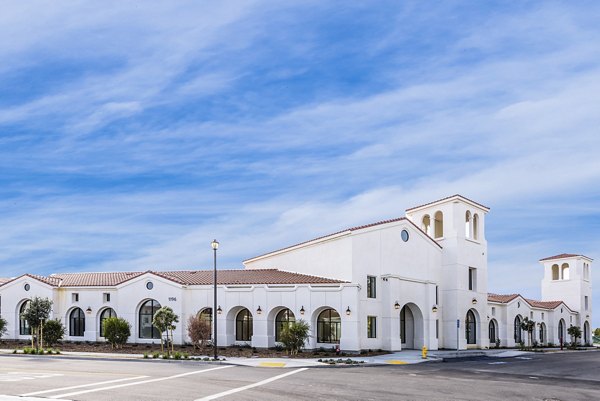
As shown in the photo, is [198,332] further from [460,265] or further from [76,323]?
[460,265]

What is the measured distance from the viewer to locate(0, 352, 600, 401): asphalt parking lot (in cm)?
2045

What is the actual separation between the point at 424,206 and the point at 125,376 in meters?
34.8


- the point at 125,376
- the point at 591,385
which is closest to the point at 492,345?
the point at 591,385

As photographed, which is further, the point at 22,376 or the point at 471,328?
the point at 471,328

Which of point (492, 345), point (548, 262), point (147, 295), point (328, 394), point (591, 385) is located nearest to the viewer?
point (328, 394)

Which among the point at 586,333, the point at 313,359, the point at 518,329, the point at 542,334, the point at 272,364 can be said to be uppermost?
the point at 272,364

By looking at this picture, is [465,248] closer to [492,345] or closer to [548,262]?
[492,345]

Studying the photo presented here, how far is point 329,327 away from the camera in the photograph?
44000 millimetres

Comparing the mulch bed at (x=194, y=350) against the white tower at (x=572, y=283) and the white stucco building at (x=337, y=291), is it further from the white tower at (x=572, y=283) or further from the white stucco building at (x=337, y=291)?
the white tower at (x=572, y=283)

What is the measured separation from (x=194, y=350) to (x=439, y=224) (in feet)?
78.0

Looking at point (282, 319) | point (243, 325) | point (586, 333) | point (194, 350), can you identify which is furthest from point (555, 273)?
point (194, 350)

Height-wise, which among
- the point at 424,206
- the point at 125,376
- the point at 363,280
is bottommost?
the point at 125,376

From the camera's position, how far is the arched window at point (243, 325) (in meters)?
46.7

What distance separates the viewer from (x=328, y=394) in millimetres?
20922
